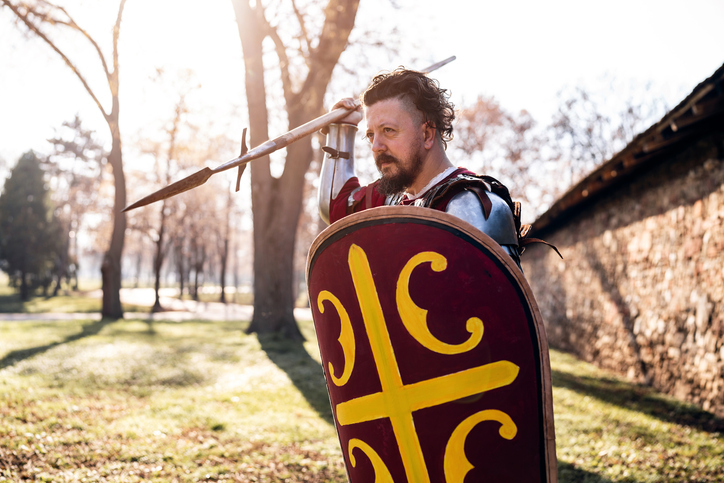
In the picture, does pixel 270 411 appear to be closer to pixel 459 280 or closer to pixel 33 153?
pixel 459 280

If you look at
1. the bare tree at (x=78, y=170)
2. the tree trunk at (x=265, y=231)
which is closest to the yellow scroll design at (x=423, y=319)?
the tree trunk at (x=265, y=231)

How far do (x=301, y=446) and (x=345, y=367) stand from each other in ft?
8.64

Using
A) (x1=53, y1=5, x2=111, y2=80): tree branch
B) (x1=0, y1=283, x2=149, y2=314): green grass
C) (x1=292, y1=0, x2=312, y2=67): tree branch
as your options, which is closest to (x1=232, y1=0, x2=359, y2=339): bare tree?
(x1=292, y1=0, x2=312, y2=67): tree branch

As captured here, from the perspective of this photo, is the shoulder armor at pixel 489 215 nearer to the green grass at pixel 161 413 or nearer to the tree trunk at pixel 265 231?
the green grass at pixel 161 413

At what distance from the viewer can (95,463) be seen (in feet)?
10.1

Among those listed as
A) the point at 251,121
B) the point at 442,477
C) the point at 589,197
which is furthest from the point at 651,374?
the point at 251,121

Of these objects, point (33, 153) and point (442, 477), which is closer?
point (442, 477)

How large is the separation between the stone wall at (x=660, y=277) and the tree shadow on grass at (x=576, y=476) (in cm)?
216

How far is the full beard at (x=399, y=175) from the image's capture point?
1.67 meters

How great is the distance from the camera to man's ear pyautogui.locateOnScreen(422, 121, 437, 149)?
1694mm

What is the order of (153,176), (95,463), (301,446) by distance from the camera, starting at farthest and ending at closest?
(153,176)
(301,446)
(95,463)

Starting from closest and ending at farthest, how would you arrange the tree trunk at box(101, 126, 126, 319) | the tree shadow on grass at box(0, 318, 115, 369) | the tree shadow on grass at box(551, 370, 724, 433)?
the tree shadow on grass at box(551, 370, 724, 433) < the tree shadow on grass at box(0, 318, 115, 369) < the tree trunk at box(101, 126, 126, 319)

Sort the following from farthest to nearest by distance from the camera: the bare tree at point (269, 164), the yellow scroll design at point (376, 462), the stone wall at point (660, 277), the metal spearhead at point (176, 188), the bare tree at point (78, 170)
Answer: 1. the bare tree at point (78, 170)
2. the bare tree at point (269, 164)
3. the stone wall at point (660, 277)
4. the metal spearhead at point (176, 188)
5. the yellow scroll design at point (376, 462)

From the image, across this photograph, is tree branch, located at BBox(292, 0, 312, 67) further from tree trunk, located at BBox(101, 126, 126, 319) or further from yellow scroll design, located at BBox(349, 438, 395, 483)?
yellow scroll design, located at BBox(349, 438, 395, 483)
